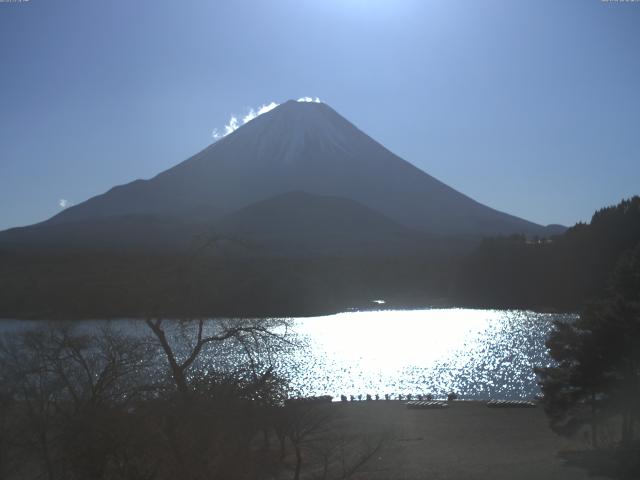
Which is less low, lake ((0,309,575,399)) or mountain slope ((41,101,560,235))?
mountain slope ((41,101,560,235))

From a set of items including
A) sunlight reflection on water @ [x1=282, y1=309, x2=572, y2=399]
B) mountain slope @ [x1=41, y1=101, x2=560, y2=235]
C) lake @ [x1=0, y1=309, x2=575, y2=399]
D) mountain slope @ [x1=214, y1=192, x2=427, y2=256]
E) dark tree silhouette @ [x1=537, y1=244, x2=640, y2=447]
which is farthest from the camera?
mountain slope @ [x1=41, y1=101, x2=560, y2=235]

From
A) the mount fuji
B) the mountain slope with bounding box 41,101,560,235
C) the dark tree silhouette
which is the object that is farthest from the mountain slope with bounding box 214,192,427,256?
the dark tree silhouette

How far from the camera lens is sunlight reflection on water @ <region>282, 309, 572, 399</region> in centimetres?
2647

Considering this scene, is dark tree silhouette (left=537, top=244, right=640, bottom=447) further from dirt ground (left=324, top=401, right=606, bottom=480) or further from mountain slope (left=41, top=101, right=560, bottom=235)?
mountain slope (left=41, top=101, right=560, bottom=235)

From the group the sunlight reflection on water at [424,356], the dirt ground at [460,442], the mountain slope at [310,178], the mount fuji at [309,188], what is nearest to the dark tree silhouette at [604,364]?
the dirt ground at [460,442]

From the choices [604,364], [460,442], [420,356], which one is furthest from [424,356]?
[604,364]

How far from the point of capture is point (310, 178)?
111 m

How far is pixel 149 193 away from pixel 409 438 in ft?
278

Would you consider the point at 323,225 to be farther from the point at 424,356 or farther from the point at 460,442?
the point at 460,442

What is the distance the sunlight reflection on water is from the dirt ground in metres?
4.16

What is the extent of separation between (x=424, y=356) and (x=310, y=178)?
77.8m

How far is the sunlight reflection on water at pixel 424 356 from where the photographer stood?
2647 cm

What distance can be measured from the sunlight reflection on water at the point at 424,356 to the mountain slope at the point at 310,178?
157ft

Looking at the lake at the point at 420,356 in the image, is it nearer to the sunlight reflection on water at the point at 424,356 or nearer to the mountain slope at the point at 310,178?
the sunlight reflection on water at the point at 424,356
